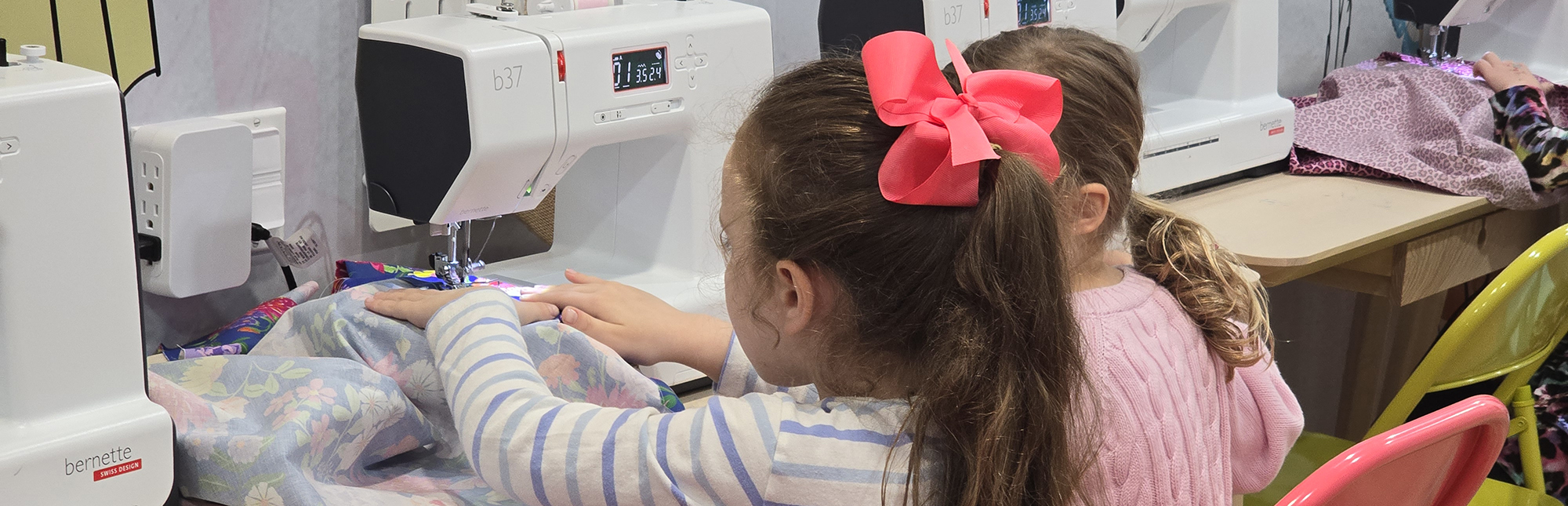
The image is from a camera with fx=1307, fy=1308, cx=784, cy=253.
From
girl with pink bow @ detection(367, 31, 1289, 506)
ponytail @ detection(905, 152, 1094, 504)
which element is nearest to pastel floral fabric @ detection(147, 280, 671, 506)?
girl with pink bow @ detection(367, 31, 1289, 506)

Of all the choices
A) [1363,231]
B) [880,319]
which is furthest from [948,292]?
[1363,231]

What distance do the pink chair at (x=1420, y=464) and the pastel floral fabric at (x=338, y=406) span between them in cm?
50

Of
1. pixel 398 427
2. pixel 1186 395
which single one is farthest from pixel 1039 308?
pixel 398 427

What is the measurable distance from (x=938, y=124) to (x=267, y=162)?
0.82m

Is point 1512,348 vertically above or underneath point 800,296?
underneath

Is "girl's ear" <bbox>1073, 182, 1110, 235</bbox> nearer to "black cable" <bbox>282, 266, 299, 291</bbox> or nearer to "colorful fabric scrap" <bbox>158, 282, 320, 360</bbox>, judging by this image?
"colorful fabric scrap" <bbox>158, 282, 320, 360</bbox>

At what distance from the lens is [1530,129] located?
6.59 ft

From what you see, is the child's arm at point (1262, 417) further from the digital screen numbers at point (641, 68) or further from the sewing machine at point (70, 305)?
the sewing machine at point (70, 305)

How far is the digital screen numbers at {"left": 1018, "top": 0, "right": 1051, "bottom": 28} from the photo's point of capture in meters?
1.67

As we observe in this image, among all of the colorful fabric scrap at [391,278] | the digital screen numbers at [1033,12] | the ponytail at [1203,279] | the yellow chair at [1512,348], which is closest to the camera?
the ponytail at [1203,279]

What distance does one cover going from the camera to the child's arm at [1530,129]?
6.42ft

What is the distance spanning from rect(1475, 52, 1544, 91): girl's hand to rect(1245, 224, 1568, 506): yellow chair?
0.69m

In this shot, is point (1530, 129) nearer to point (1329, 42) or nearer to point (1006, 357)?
point (1329, 42)

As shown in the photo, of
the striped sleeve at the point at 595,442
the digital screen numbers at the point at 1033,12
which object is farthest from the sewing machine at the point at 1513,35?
the striped sleeve at the point at 595,442
